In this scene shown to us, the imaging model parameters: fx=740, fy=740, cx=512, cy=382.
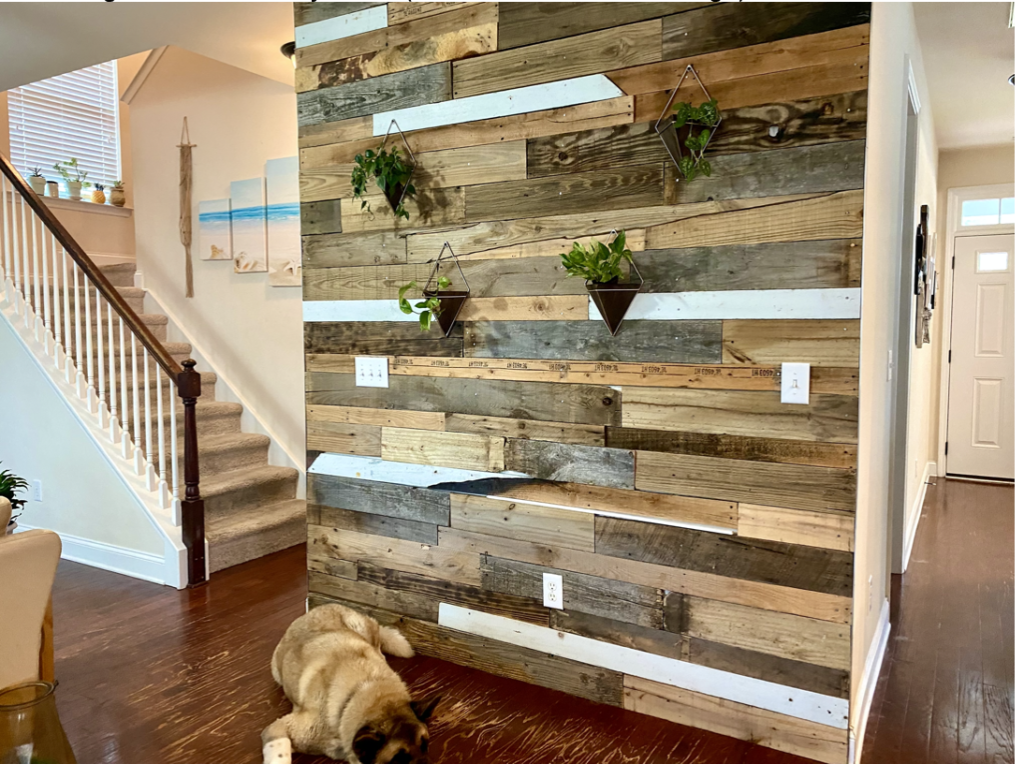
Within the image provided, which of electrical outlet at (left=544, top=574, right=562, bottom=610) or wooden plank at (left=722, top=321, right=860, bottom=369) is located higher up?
wooden plank at (left=722, top=321, right=860, bottom=369)

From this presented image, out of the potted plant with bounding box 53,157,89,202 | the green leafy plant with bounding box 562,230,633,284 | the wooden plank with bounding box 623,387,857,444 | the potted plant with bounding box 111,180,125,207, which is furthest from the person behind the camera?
the potted plant with bounding box 111,180,125,207

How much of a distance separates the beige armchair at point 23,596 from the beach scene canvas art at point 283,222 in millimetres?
2896

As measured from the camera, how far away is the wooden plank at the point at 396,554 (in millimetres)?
2877

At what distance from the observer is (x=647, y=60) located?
2.36 meters

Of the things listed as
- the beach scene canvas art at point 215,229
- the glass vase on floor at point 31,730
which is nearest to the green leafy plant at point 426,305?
the glass vase on floor at point 31,730

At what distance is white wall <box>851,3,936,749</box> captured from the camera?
2203 mm

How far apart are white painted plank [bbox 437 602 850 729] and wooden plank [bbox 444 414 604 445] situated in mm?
705

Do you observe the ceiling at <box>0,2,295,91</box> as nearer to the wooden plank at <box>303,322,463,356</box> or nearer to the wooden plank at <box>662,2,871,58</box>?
the wooden plank at <box>303,322,463,356</box>

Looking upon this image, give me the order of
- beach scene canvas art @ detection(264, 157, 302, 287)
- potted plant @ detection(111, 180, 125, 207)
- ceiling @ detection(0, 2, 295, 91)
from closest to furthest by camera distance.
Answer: ceiling @ detection(0, 2, 295, 91)
beach scene canvas art @ detection(264, 157, 302, 287)
potted plant @ detection(111, 180, 125, 207)

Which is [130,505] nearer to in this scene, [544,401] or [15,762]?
[544,401]

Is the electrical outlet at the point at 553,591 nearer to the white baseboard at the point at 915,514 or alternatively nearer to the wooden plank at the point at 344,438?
the wooden plank at the point at 344,438

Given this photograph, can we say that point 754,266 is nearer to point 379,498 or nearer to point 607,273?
Result: point 607,273

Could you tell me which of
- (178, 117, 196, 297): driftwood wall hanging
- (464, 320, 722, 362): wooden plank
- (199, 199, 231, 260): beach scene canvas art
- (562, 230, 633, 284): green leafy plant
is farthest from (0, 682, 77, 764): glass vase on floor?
(178, 117, 196, 297): driftwood wall hanging

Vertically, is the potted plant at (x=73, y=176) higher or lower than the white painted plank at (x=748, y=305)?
higher
